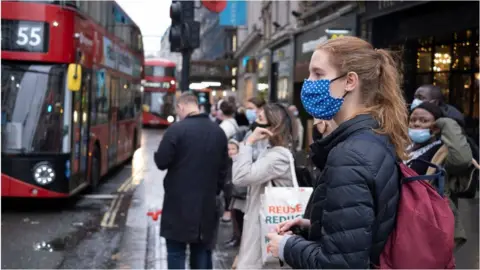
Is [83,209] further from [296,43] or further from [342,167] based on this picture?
[296,43]

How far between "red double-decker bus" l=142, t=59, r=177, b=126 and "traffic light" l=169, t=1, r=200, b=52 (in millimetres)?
28064

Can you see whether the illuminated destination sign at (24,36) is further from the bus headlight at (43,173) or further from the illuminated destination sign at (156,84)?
the illuminated destination sign at (156,84)

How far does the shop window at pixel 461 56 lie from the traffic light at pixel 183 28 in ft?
17.0

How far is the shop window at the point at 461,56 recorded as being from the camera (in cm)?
1202

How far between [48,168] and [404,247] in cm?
882

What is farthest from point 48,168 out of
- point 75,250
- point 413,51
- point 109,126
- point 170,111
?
point 170,111

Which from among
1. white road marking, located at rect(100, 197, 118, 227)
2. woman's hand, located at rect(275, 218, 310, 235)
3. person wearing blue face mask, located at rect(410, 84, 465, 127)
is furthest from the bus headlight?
woman's hand, located at rect(275, 218, 310, 235)

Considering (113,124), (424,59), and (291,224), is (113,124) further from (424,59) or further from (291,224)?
(291,224)

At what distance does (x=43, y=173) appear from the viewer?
1030 centimetres

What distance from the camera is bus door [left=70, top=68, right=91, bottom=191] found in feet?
35.3

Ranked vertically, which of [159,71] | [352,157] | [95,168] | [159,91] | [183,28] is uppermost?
[159,71]

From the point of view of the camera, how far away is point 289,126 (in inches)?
212

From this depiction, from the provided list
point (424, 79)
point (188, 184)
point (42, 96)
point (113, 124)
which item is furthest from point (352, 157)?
point (113, 124)

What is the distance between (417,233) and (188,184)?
12.0ft
